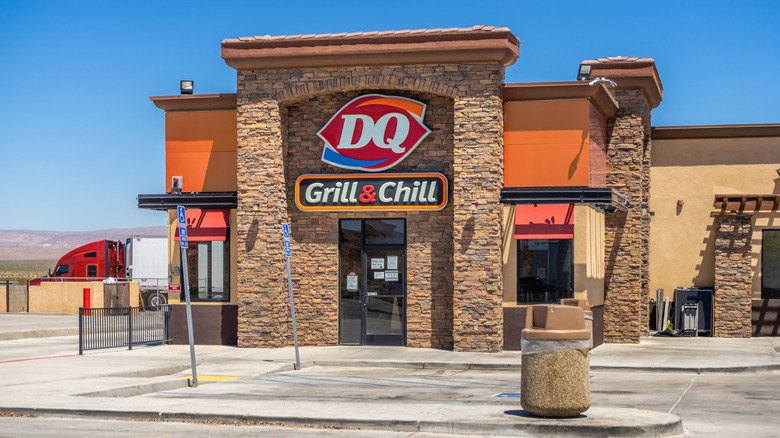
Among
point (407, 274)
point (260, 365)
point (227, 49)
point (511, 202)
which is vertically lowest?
point (260, 365)

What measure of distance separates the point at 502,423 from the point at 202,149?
47.7 feet

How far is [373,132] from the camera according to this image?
898 inches

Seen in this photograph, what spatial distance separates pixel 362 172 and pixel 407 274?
8.85 feet

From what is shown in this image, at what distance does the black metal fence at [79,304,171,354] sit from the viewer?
22547mm

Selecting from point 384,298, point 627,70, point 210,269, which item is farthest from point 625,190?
point 210,269

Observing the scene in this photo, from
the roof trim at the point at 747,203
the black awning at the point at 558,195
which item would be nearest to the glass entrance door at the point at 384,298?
the black awning at the point at 558,195

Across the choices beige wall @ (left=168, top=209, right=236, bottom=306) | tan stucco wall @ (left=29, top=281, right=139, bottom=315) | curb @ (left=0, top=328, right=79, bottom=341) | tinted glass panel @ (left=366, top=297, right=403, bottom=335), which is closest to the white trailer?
tan stucco wall @ (left=29, top=281, right=139, bottom=315)

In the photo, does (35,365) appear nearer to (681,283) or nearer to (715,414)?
(715,414)

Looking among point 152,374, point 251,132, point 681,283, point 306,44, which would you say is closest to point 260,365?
point 152,374

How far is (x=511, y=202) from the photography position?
21.6m

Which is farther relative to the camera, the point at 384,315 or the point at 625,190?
the point at 625,190

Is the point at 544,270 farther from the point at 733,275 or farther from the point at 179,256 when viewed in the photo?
the point at 179,256

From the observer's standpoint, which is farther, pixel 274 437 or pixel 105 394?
pixel 105 394

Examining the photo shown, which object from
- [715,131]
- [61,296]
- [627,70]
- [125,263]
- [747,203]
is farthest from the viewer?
[125,263]
